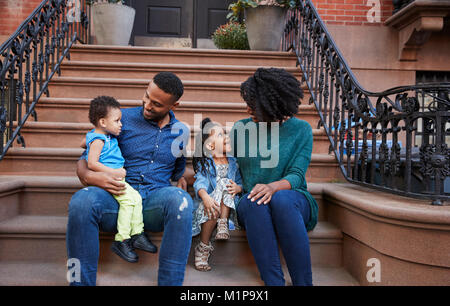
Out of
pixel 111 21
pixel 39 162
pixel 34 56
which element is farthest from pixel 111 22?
pixel 39 162

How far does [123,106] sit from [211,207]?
190 centimetres

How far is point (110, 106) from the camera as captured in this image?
2.15 meters

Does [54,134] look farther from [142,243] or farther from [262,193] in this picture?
[262,193]

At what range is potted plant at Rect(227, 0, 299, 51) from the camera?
16.0 ft

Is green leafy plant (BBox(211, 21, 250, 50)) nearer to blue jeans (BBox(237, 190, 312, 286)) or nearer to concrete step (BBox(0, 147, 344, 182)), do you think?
concrete step (BBox(0, 147, 344, 182))

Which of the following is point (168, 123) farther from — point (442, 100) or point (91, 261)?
point (442, 100)

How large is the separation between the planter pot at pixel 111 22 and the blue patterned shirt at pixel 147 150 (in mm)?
3234

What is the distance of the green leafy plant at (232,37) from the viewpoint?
5.39 meters

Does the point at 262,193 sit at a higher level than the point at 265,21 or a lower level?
lower

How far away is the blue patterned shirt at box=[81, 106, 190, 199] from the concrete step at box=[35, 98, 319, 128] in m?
1.34

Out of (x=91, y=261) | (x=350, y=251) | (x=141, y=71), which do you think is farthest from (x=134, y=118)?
(x=141, y=71)

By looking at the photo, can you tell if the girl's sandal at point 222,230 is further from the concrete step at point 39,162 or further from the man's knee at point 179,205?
the concrete step at point 39,162

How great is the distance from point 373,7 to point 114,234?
487cm

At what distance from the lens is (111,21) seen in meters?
5.09
